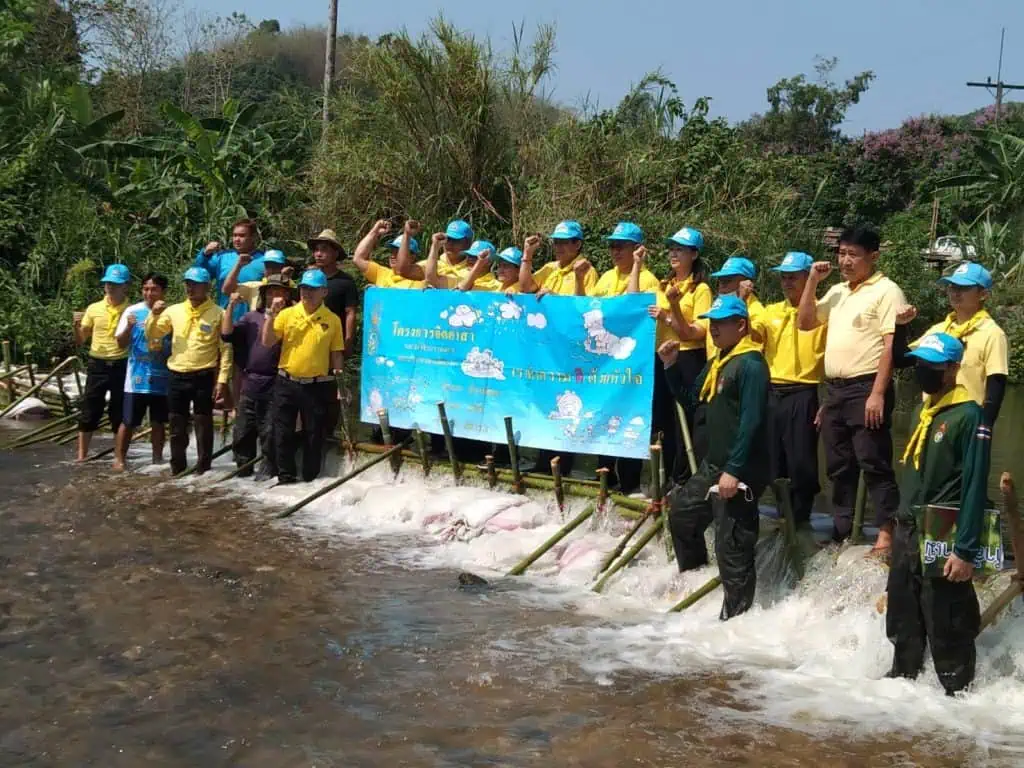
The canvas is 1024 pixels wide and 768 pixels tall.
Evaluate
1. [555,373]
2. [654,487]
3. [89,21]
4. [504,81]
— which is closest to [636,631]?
[654,487]

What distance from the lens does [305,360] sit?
33.2 ft

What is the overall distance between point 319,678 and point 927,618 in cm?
314

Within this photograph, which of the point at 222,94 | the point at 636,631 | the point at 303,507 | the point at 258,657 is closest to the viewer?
the point at 258,657

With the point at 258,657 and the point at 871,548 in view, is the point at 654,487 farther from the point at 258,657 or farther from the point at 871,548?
the point at 258,657

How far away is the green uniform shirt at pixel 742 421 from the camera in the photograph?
6574 millimetres

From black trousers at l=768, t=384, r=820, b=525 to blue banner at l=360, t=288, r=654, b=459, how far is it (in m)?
1.25

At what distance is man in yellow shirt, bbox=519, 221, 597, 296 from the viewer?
9.16 m

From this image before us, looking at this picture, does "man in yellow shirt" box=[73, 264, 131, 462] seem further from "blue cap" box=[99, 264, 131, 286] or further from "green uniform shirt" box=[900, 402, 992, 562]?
"green uniform shirt" box=[900, 402, 992, 562]

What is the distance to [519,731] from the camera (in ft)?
18.0

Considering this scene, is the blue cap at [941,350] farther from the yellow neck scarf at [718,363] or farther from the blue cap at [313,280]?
the blue cap at [313,280]

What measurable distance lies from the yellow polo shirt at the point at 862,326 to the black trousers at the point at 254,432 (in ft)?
17.0

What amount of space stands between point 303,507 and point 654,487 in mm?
3525

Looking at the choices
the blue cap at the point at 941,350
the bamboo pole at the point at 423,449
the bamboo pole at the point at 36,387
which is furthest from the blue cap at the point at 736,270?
the bamboo pole at the point at 36,387

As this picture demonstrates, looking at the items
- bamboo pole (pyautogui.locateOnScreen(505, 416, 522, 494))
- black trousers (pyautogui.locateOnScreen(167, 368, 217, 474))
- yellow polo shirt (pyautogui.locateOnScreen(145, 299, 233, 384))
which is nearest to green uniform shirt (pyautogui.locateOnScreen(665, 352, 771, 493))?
bamboo pole (pyautogui.locateOnScreen(505, 416, 522, 494))
